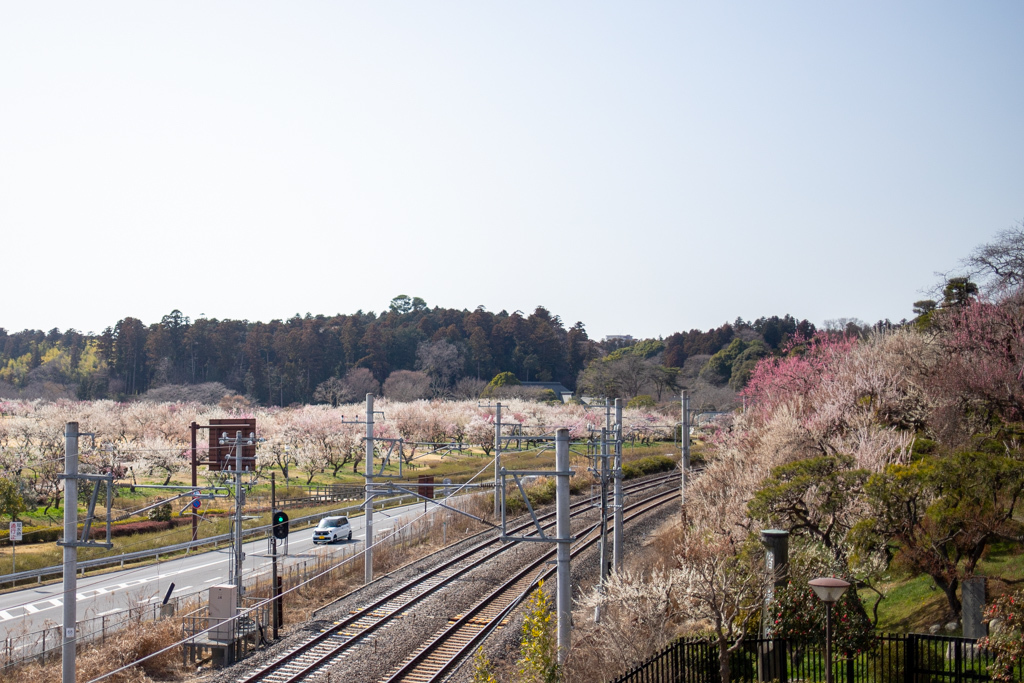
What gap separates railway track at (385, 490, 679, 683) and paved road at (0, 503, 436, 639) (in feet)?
18.2

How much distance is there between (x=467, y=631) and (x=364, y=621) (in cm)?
284

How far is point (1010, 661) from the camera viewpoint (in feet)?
37.4

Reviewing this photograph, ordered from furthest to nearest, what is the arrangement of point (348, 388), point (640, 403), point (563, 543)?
point (348, 388)
point (640, 403)
point (563, 543)

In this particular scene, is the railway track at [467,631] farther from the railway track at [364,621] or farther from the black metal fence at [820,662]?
the black metal fence at [820,662]

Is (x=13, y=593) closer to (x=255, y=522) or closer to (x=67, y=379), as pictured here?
(x=255, y=522)

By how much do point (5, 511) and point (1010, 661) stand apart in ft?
114

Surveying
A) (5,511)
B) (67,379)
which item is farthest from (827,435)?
(67,379)

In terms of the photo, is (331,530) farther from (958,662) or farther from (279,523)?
(958,662)

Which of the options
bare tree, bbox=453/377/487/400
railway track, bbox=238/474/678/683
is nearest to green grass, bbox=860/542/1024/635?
railway track, bbox=238/474/678/683

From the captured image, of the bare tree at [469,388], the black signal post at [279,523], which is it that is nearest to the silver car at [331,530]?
the black signal post at [279,523]

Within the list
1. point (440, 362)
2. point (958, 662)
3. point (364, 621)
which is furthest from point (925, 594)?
point (440, 362)

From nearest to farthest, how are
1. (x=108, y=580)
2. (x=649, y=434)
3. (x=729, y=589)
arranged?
(x=729, y=589) < (x=108, y=580) < (x=649, y=434)

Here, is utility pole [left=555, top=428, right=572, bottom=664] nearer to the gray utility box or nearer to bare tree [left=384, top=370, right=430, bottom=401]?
the gray utility box

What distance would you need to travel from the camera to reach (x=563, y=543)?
1493 cm
